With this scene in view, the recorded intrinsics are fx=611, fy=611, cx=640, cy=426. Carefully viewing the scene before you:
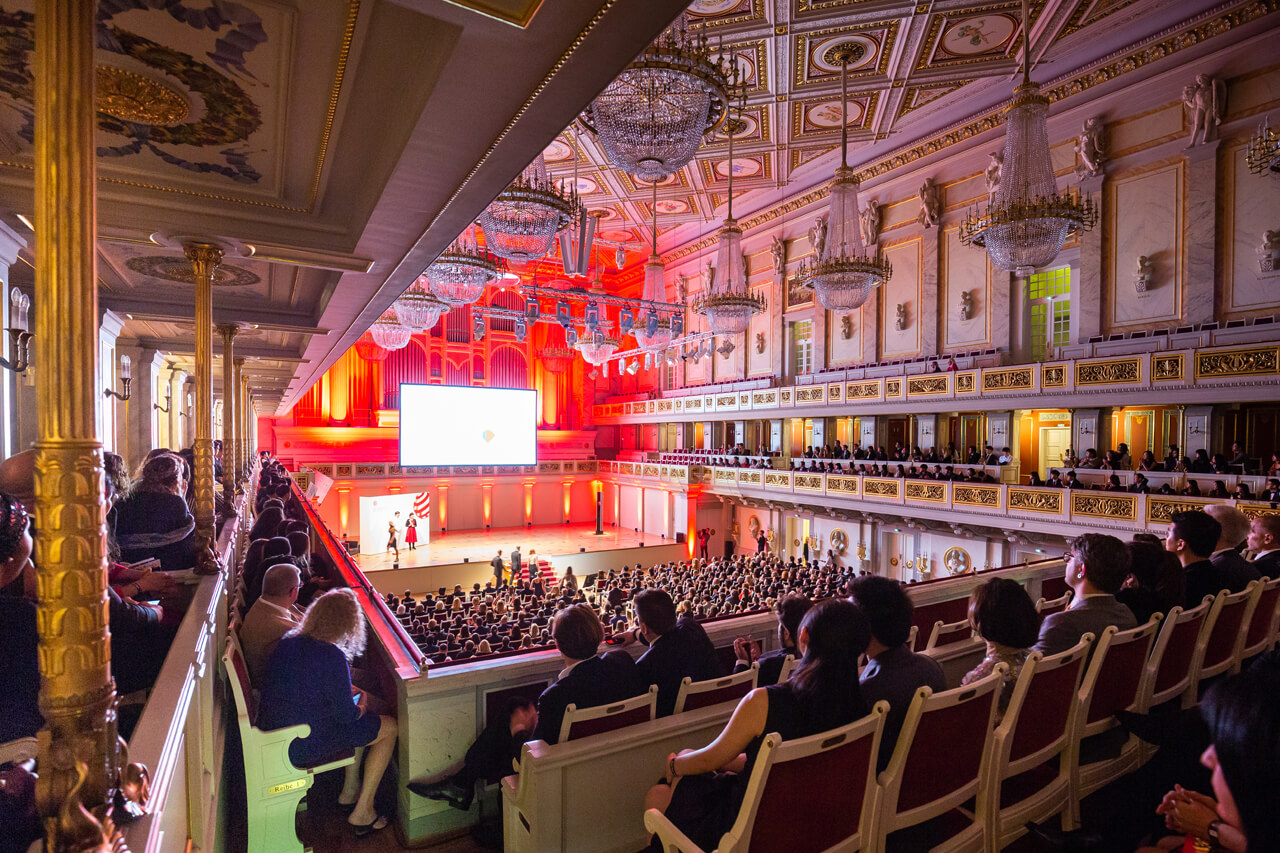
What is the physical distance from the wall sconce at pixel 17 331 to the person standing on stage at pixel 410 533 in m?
18.6

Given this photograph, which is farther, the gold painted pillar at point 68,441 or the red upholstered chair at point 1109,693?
the red upholstered chair at point 1109,693

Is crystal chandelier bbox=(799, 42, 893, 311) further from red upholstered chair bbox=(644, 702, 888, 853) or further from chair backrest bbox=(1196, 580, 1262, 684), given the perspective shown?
red upholstered chair bbox=(644, 702, 888, 853)

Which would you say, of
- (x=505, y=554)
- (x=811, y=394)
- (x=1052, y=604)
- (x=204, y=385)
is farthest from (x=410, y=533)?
(x=1052, y=604)

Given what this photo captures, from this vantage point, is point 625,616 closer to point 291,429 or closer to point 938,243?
point 938,243

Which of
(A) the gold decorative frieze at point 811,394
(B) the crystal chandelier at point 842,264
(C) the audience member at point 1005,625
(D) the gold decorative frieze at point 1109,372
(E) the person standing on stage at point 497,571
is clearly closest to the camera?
(C) the audience member at point 1005,625

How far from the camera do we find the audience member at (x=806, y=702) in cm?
199

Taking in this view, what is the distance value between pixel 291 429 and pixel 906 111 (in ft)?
74.7

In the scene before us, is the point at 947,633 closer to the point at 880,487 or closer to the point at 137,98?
the point at 137,98

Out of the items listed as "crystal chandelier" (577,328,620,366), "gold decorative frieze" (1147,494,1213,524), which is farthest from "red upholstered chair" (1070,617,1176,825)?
"crystal chandelier" (577,328,620,366)

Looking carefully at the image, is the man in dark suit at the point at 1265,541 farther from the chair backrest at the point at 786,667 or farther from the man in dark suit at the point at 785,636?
the chair backrest at the point at 786,667

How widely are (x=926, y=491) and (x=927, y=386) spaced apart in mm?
2541

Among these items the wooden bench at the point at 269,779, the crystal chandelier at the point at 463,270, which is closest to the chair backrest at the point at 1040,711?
the wooden bench at the point at 269,779

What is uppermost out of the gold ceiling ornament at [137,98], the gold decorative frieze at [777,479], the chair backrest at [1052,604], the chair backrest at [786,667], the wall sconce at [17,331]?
the gold ceiling ornament at [137,98]

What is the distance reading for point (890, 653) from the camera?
2295 millimetres
